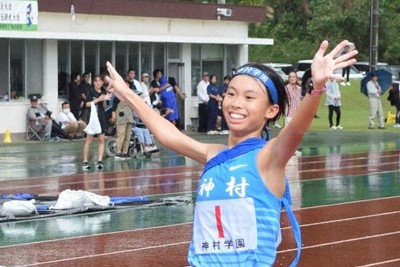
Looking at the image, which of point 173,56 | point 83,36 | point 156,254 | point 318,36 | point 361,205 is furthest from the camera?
point 318,36

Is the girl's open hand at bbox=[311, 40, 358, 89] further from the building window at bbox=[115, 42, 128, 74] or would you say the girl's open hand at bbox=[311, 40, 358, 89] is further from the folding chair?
the building window at bbox=[115, 42, 128, 74]

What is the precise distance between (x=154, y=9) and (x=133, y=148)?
10764 mm

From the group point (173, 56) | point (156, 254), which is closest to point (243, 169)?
point (156, 254)

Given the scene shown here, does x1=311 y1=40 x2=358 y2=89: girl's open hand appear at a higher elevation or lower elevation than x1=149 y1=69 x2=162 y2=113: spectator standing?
higher

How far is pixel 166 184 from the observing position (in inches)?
717

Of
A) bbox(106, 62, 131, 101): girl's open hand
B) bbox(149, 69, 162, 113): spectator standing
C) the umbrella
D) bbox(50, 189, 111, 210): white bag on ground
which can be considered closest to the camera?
bbox(106, 62, 131, 101): girl's open hand

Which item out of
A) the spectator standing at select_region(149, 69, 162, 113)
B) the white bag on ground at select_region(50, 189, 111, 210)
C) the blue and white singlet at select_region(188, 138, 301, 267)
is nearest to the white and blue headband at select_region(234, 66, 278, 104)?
the blue and white singlet at select_region(188, 138, 301, 267)

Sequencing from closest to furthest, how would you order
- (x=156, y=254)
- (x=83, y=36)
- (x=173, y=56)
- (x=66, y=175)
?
1. (x=156, y=254)
2. (x=66, y=175)
3. (x=83, y=36)
4. (x=173, y=56)

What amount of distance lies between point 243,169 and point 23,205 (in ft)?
31.8

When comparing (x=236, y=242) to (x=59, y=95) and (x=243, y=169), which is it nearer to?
(x=243, y=169)

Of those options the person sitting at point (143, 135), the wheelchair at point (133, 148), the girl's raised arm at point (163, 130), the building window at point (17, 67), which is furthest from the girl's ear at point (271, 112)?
the building window at point (17, 67)

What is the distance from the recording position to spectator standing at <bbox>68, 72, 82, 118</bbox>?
3006 cm

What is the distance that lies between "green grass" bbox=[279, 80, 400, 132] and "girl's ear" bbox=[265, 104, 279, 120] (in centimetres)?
2880

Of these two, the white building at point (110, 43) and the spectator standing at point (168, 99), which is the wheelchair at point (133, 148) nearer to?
the spectator standing at point (168, 99)
